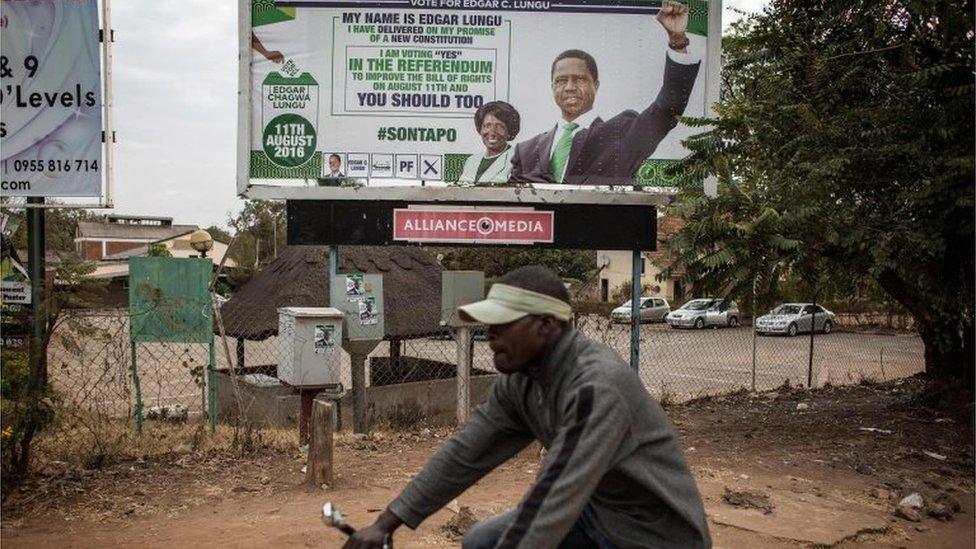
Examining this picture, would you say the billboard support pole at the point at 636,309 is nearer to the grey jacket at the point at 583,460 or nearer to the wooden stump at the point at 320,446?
the wooden stump at the point at 320,446

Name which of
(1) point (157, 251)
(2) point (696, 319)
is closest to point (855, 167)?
(2) point (696, 319)

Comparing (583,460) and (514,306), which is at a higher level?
(514,306)

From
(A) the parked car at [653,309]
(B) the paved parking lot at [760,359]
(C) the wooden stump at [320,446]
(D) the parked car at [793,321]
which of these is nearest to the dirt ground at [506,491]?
(C) the wooden stump at [320,446]

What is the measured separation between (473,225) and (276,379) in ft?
12.7

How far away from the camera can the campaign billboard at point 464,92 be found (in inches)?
349

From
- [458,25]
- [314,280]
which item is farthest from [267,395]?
[458,25]

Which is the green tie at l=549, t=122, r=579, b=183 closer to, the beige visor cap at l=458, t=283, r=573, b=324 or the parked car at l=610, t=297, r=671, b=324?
the beige visor cap at l=458, t=283, r=573, b=324

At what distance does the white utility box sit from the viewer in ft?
25.6

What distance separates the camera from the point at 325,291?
517 inches

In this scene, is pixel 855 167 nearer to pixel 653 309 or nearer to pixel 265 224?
pixel 653 309

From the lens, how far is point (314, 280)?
13117 mm

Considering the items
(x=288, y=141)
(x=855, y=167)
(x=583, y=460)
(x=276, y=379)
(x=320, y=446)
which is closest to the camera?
(x=583, y=460)

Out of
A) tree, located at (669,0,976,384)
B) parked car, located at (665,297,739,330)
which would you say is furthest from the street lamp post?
parked car, located at (665,297,739,330)

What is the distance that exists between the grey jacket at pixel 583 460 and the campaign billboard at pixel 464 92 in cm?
642
